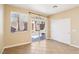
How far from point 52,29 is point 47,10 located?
1.52ft

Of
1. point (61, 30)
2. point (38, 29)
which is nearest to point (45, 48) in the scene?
point (38, 29)

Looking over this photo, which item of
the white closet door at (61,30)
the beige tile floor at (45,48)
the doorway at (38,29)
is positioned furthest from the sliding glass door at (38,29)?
the white closet door at (61,30)

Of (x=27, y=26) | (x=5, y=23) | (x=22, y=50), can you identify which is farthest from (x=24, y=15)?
(x=22, y=50)

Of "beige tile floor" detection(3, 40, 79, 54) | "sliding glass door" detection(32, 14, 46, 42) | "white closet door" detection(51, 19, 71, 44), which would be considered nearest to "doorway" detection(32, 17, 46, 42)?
"sliding glass door" detection(32, 14, 46, 42)

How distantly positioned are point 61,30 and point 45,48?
0.56 m

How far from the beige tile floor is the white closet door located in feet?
0.44

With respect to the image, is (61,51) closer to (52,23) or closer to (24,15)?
(52,23)

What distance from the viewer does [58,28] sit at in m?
2.47

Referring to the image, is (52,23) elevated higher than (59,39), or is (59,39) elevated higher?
(52,23)

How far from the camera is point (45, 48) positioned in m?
2.29

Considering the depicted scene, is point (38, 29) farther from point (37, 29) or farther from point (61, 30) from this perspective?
point (61, 30)

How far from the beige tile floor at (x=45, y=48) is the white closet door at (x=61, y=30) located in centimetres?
14

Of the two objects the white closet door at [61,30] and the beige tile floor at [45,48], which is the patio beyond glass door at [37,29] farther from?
Answer: the white closet door at [61,30]

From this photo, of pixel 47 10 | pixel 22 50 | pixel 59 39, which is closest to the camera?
pixel 22 50
